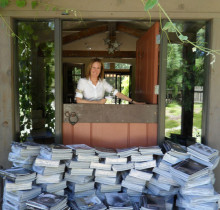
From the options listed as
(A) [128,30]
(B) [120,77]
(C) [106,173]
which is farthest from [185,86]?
(B) [120,77]

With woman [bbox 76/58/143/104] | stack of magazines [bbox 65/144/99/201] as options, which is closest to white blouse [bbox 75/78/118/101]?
woman [bbox 76/58/143/104]

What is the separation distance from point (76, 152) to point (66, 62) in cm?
456

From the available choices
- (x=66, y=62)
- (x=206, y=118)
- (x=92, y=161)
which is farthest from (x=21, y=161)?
(x=66, y=62)

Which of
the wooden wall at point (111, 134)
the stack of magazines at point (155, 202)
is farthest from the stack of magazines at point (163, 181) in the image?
the wooden wall at point (111, 134)

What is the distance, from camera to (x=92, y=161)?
2443 millimetres

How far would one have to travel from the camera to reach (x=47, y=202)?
2129 mm

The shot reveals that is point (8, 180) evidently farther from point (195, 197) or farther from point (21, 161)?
point (195, 197)

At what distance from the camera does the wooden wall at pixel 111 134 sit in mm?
2828

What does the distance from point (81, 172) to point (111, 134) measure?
0.63 metres

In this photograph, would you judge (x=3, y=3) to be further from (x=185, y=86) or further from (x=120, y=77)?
(x=120, y=77)

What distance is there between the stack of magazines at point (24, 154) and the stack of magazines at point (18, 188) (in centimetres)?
15

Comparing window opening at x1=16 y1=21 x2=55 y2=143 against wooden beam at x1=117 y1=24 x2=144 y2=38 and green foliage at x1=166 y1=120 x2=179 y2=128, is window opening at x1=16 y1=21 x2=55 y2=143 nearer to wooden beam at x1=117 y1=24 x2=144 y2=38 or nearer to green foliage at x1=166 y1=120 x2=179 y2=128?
green foliage at x1=166 y1=120 x2=179 y2=128

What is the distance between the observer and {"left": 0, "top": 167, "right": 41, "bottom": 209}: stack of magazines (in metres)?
2.20

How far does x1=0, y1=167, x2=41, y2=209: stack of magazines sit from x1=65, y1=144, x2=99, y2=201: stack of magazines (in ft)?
1.20
